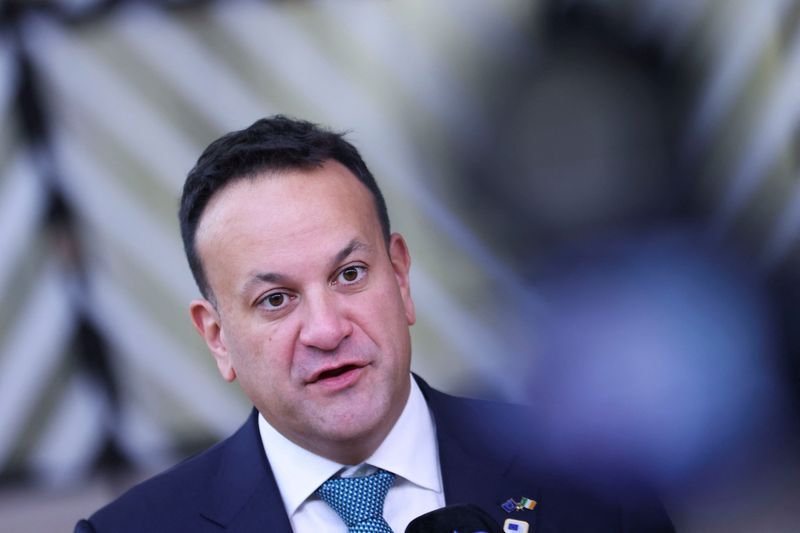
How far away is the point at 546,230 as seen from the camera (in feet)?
10.7

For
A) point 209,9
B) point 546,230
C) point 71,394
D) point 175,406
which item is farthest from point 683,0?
point 71,394

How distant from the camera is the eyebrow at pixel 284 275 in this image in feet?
4.37

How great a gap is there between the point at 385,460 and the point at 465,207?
1810 mm

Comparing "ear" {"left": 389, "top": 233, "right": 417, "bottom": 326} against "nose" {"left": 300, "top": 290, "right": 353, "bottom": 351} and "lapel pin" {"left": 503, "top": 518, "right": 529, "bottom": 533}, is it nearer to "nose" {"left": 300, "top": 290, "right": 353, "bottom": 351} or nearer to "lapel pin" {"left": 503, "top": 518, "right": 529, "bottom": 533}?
"nose" {"left": 300, "top": 290, "right": 353, "bottom": 351}

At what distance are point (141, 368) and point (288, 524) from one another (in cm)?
185

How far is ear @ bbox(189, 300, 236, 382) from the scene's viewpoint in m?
1.50

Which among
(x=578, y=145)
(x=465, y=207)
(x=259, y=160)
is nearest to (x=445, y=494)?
(x=259, y=160)

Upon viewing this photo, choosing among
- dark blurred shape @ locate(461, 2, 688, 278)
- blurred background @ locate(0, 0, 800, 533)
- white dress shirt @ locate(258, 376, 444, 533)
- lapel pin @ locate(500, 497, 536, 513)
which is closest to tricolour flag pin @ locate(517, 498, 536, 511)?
lapel pin @ locate(500, 497, 536, 513)

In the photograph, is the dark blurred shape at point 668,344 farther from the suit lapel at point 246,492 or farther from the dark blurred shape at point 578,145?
the suit lapel at point 246,492

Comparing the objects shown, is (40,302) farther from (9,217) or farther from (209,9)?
(209,9)

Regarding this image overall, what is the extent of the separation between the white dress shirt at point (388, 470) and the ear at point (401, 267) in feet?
0.51

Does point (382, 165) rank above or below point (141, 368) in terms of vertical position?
above

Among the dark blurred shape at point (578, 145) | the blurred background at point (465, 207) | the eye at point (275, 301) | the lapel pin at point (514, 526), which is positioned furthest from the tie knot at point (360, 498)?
the dark blurred shape at point (578, 145)

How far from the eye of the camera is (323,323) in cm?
130
